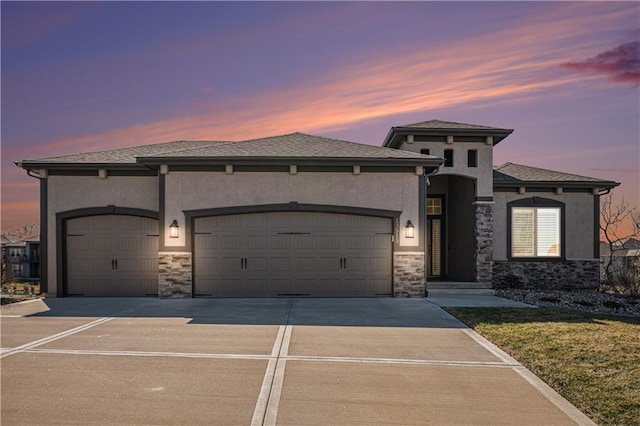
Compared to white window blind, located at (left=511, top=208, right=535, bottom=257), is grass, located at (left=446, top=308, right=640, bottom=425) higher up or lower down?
lower down

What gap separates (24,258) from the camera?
5962cm

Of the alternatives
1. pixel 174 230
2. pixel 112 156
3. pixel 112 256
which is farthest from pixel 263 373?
pixel 112 156

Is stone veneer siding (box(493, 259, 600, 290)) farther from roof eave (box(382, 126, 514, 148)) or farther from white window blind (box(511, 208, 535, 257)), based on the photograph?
roof eave (box(382, 126, 514, 148))

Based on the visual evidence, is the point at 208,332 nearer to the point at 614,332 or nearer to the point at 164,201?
the point at 164,201

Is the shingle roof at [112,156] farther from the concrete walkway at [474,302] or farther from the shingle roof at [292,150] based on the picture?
the concrete walkway at [474,302]

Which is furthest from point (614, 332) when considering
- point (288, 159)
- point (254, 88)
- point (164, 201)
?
point (254, 88)

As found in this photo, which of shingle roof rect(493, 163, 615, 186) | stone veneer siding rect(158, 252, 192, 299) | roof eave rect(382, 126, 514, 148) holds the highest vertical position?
roof eave rect(382, 126, 514, 148)

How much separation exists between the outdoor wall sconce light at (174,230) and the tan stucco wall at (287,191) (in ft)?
0.41

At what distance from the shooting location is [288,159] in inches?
499

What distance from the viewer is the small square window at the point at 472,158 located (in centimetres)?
1529

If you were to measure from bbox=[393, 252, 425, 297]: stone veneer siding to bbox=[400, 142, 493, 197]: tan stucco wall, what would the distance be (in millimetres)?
3926

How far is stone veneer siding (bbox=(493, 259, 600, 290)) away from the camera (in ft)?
51.9

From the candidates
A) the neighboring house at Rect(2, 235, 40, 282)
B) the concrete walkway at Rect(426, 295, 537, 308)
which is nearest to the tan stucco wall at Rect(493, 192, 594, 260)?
the concrete walkway at Rect(426, 295, 537, 308)

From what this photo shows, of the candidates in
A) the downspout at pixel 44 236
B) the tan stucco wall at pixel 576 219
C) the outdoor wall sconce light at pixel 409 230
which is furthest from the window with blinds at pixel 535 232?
the downspout at pixel 44 236
